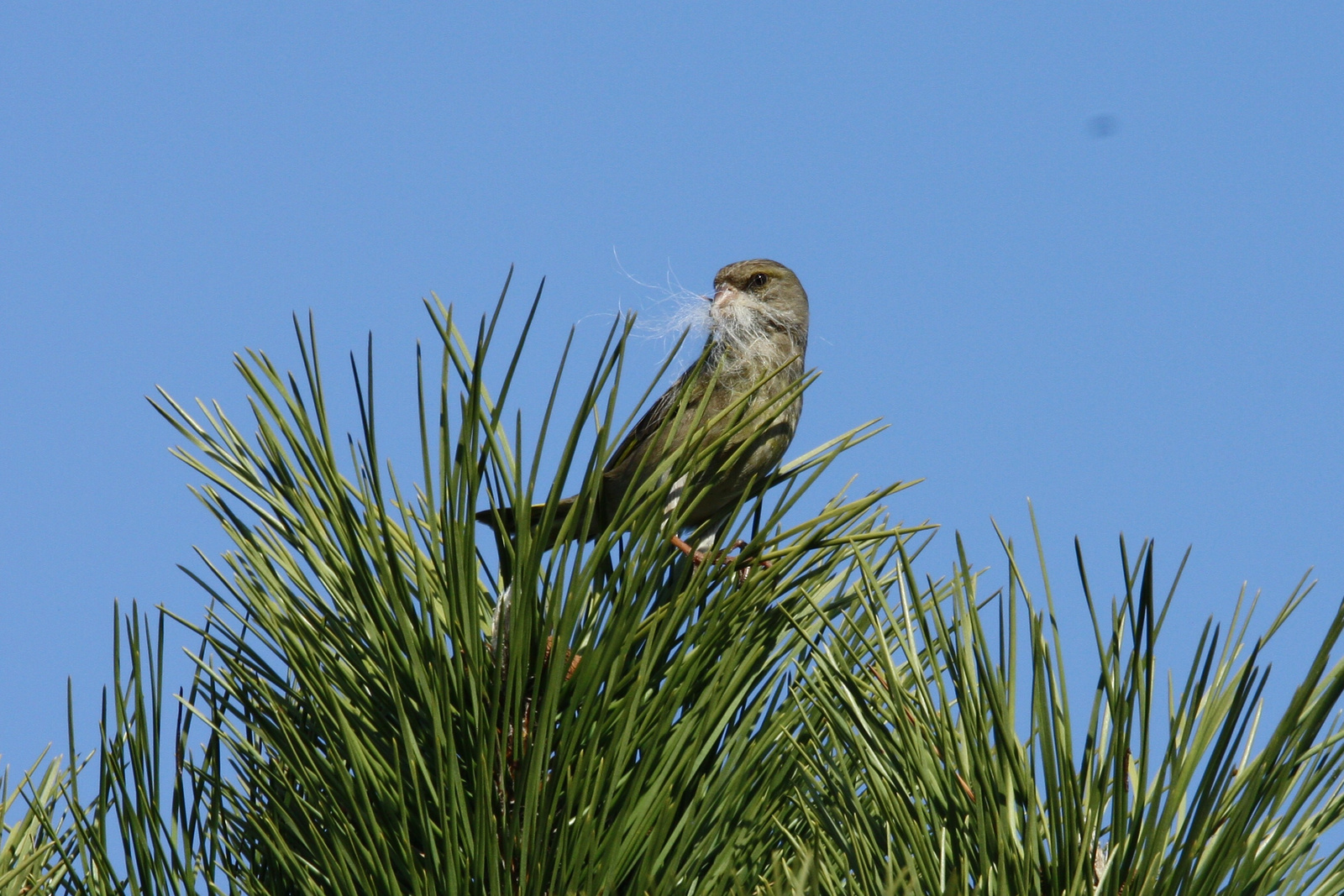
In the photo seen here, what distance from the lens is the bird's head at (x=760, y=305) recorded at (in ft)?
13.0

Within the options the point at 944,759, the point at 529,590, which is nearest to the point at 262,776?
the point at 529,590

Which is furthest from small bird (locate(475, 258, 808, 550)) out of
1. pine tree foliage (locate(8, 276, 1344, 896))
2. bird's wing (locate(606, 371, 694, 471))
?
pine tree foliage (locate(8, 276, 1344, 896))

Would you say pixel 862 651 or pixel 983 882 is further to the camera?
pixel 862 651

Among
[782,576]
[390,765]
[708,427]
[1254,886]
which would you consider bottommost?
[1254,886]

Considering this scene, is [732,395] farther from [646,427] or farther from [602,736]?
[602,736]

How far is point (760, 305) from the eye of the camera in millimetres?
4637

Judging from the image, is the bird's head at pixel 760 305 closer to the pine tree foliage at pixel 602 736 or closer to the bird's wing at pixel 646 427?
the bird's wing at pixel 646 427

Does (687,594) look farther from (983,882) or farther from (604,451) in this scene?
(983,882)

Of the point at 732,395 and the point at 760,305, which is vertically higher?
the point at 760,305

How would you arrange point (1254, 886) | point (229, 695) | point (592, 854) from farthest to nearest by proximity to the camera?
point (229, 695) → point (592, 854) → point (1254, 886)

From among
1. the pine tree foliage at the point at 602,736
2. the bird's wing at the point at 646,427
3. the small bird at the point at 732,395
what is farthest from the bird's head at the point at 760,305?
the pine tree foliage at the point at 602,736

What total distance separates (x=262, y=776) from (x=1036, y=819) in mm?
1144

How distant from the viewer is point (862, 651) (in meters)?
2.11

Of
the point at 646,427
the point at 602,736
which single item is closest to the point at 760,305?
the point at 646,427
